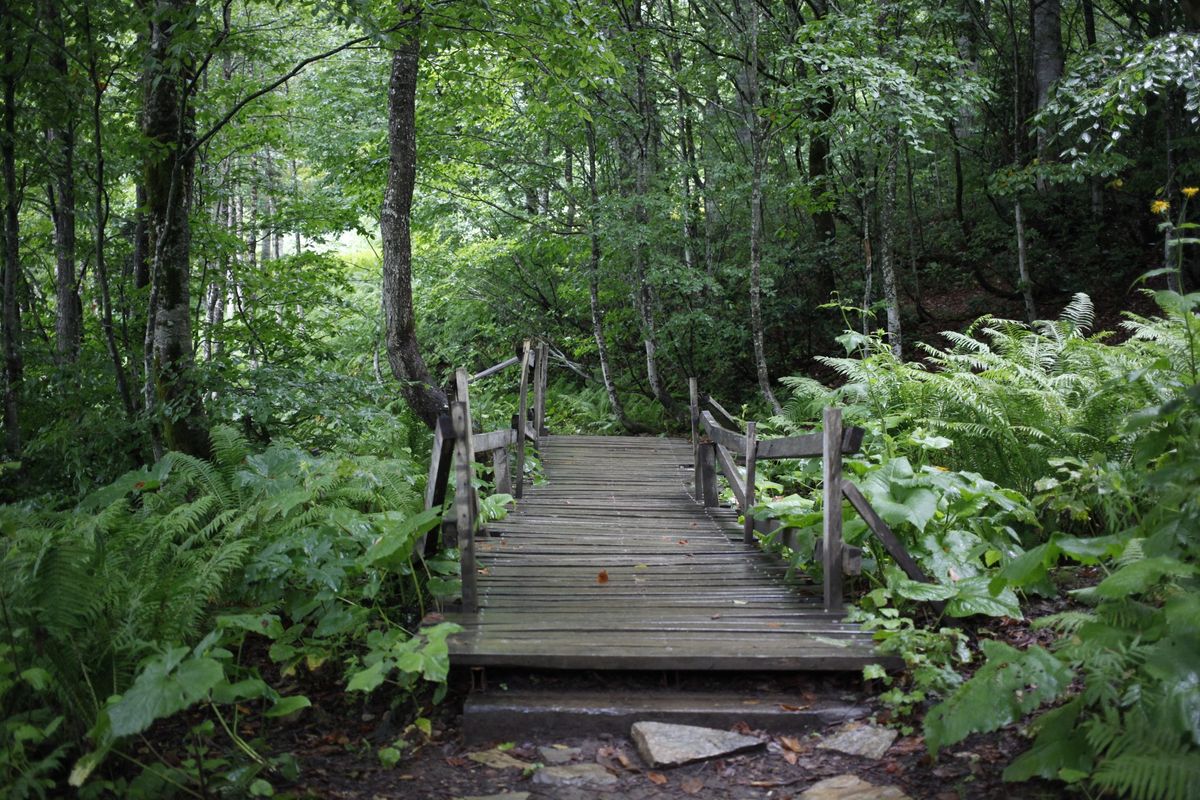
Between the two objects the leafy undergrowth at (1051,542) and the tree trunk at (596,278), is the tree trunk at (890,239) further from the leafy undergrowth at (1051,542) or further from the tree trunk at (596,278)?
the tree trunk at (596,278)

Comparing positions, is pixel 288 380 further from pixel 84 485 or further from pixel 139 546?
pixel 139 546

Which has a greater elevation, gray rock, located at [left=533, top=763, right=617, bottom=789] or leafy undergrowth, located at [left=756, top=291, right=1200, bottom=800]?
leafy undergrowth, located at [left=756, top=291, right=1200, bottom=800]

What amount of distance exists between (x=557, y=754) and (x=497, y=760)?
0.88 ft

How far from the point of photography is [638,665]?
13.4 ft

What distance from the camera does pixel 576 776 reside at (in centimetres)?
356

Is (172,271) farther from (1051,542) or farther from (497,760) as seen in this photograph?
(1051,542)

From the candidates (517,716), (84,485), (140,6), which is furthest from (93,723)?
(140,6)

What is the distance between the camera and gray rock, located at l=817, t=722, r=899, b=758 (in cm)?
366

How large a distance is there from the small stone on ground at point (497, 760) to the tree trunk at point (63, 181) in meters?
6.35

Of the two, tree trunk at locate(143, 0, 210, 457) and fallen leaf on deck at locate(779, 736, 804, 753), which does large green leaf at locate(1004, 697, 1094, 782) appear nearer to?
fallen leaf on deck at locate(779, 736, 804, 753)

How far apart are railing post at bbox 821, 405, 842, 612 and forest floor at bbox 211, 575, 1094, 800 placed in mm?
715

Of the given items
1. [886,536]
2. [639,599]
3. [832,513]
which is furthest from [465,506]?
[886,536]

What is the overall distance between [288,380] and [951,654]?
19.3ft

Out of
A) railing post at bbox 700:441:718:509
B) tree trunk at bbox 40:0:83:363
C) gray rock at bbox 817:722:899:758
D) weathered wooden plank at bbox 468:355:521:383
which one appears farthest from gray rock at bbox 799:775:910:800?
tree trunk at bbox 40:0:83:363
